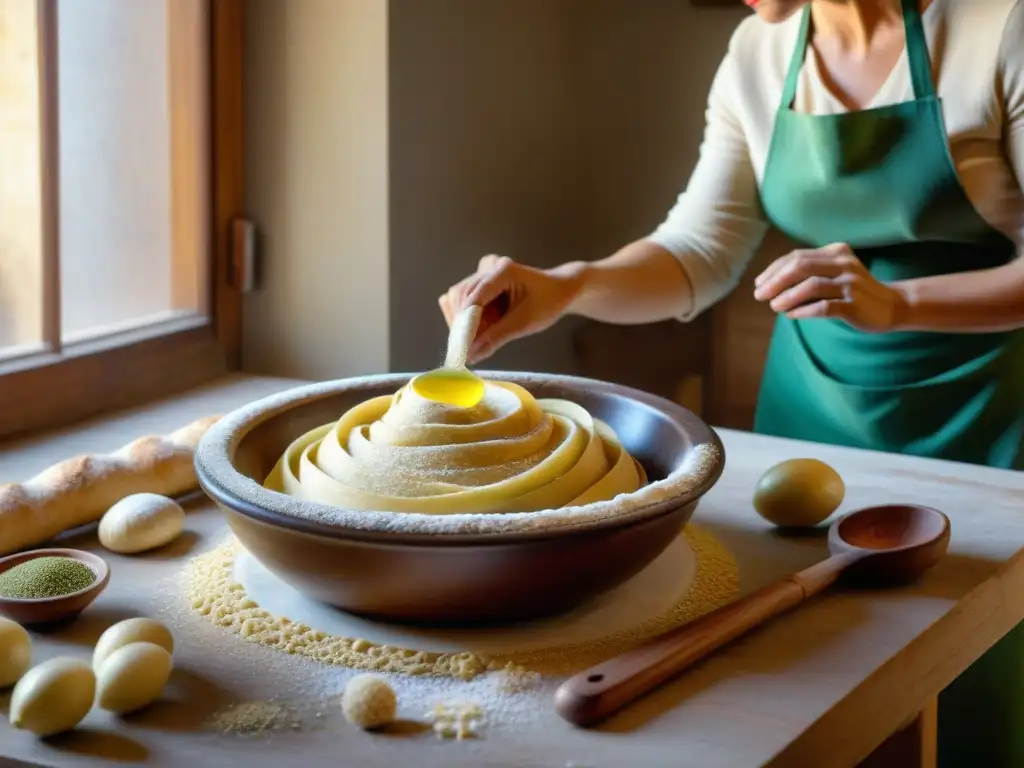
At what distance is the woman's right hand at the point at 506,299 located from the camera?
1.15 m

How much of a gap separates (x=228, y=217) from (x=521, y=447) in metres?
0.96

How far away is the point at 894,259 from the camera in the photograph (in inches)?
58.9

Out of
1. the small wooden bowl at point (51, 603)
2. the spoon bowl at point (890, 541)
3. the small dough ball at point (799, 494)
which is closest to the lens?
the small wooden bowl at point (51, 603)

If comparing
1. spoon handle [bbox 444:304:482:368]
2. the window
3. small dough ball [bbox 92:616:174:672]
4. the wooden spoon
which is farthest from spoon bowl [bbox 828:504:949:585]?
the window

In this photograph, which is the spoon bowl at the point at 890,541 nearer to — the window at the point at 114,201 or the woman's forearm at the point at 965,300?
the woman's forearm at the point at 965,300

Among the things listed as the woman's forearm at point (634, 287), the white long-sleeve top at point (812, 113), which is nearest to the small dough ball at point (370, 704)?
the woman's forearm at point (634, 287)

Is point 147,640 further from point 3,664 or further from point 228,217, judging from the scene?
point 228,217

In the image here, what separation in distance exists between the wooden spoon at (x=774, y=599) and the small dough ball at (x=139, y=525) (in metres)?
0.39

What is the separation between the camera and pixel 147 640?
75 cm

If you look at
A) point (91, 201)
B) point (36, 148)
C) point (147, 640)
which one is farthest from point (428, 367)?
point (147, 640)

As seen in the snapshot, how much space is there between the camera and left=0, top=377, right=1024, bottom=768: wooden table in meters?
0.68

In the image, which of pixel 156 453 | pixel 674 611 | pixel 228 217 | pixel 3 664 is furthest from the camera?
pixel 228 217

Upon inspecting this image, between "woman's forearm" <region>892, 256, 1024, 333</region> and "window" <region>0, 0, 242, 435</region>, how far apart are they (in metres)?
0.92

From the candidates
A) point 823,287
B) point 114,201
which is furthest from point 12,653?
point 114,201
